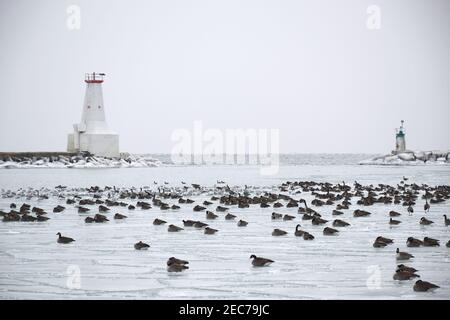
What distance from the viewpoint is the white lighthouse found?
75.1 metres

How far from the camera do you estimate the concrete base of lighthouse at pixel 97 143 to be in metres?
75.6

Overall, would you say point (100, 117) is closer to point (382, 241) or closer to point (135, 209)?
point (135, 209)

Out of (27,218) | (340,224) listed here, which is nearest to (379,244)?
(340,224)

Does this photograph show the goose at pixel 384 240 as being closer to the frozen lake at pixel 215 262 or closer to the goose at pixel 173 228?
the frozen lake at pixel 215 262

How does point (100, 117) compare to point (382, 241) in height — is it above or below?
above

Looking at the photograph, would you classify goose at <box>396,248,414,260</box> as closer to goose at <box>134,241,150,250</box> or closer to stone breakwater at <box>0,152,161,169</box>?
goose at <box>134,241,150,250</box>

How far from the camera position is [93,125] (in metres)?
75.2

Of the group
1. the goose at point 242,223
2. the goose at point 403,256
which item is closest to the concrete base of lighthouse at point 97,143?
the goose at point 242,223

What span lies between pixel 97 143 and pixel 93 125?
2.26 m

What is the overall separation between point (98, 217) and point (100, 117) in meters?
55.8
